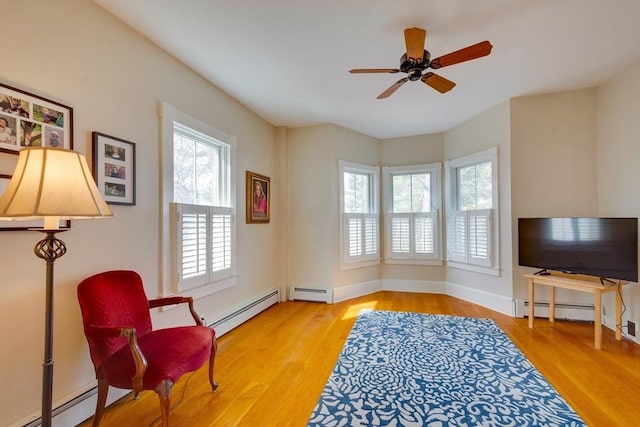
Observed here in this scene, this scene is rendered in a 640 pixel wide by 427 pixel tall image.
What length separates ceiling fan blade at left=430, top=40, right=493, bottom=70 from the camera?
195 centimetres

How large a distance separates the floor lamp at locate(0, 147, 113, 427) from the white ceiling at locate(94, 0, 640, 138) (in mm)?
1357

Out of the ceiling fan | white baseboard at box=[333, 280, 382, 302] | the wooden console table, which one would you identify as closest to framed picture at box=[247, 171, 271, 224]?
white baseboard at box=[333, 280, 382, 302]

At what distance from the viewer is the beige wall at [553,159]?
11.1ft

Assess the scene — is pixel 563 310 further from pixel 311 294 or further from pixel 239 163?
pixel 239 163

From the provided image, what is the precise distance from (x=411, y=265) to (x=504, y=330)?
1.87 metres

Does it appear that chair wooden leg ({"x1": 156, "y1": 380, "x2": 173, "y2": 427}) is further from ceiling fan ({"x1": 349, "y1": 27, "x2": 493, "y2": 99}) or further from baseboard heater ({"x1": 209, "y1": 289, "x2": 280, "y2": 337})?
ceiling fan ({"x1": 349, "y1": 27, "x2": 493, "y2": 99})

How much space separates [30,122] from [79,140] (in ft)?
0.85

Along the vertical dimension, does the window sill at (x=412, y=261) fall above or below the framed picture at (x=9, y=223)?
below

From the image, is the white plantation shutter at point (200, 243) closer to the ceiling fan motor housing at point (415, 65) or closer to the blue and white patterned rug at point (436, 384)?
the blue and white patterned rug at point (436, 384)

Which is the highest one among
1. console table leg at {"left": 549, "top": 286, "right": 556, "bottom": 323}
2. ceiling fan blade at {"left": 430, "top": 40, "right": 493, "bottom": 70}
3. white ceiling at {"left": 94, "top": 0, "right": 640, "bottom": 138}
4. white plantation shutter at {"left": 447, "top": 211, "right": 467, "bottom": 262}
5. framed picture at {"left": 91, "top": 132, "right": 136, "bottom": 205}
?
white ceiling at {"left": 94, "top": 0, "right": 640, "bottom": 138}

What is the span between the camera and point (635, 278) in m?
2.64

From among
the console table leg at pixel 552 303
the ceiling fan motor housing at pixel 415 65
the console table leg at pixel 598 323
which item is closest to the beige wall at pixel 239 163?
the console table leg at pixel 552 303

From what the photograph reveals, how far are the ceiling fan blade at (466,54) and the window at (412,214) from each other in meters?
2.82

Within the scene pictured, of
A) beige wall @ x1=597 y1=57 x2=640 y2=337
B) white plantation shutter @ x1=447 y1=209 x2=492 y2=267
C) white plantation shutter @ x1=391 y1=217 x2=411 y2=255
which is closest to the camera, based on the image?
beige wall @ x1=597 y1=57 x2=640 y2=337
